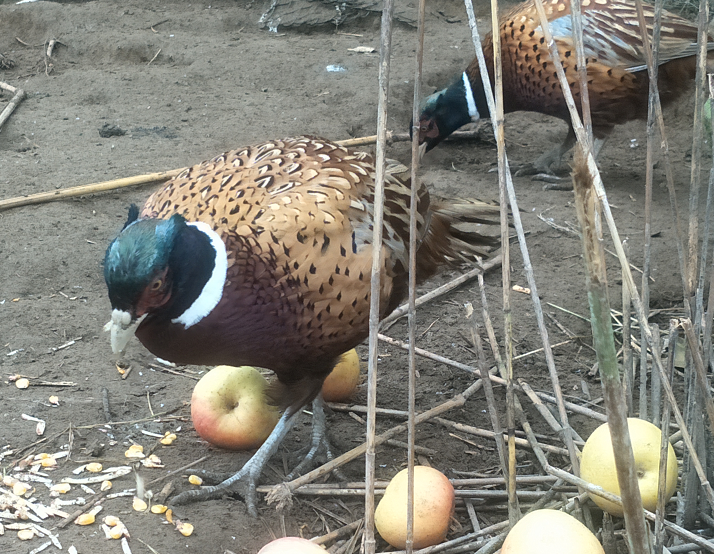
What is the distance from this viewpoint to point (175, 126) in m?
5.00

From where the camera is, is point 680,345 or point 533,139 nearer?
point 680,345

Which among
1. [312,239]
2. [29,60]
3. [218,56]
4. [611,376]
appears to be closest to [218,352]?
[312,239]

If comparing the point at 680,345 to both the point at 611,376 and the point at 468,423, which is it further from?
the point at 611,376

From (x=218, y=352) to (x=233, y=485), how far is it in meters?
0.51

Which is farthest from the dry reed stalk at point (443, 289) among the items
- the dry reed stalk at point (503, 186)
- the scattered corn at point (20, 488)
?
the dry reed stalk at point (503, 186)

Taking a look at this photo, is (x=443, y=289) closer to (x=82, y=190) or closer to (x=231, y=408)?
(x=231, y=408)

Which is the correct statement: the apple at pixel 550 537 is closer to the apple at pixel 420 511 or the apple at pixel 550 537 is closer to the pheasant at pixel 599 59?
the apple at pixel 420 511

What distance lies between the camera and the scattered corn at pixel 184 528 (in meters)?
2.05

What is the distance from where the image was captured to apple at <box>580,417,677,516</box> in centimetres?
178

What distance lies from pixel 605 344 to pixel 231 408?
1625 mm

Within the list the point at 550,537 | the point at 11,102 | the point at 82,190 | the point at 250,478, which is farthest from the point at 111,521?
the point at 11,102

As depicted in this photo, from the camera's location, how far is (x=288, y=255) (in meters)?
2.05

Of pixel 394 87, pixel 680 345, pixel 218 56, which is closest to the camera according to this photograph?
pixel 680 345

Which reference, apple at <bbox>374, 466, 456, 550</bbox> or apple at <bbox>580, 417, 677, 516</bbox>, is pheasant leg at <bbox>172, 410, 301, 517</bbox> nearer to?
apple at <bbox>374, 466, 456, 550</bbox>
